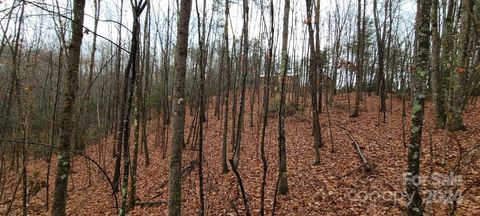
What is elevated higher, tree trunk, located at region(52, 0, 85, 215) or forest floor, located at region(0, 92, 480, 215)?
tree trunk, located at region(52, 0, 85, 215)

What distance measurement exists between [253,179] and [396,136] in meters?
5.80

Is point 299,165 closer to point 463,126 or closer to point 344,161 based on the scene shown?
point 344,161

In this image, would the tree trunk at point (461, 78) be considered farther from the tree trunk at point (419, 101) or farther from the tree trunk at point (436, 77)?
the tree trunk at point (419, 101)

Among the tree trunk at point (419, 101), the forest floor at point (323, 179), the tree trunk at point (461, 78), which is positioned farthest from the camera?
the tree trunk at point (461, 78)

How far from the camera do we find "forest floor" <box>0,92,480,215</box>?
5.57 meters

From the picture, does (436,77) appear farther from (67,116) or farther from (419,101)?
(67,116)

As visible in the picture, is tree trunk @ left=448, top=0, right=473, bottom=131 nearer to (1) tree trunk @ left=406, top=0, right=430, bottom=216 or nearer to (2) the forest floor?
(2) the forest floor

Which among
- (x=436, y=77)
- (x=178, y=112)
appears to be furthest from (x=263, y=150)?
(x=436, y=77)

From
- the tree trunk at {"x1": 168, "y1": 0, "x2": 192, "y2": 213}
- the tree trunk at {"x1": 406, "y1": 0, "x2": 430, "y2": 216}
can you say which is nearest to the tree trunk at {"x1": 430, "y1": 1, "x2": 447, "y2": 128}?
the tree trunk at {"x1": 406, "y1": 0, "x2": 430, "y2": 216}

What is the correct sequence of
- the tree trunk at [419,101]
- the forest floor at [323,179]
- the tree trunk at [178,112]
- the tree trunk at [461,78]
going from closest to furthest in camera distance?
the tree trunk at [178,112]
the tree trunk at [419,101]
the forest floor at [323,179]
the tree trunk at [461,78]

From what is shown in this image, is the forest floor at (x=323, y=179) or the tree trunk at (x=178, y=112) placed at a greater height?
the tree trunk at (x=178, y=112)

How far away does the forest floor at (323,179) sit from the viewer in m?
5.57

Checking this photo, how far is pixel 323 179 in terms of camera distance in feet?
23.6

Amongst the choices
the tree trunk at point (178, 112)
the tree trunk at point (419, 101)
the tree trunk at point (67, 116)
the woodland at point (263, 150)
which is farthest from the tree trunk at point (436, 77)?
the tree trunk at point (67, 116)
